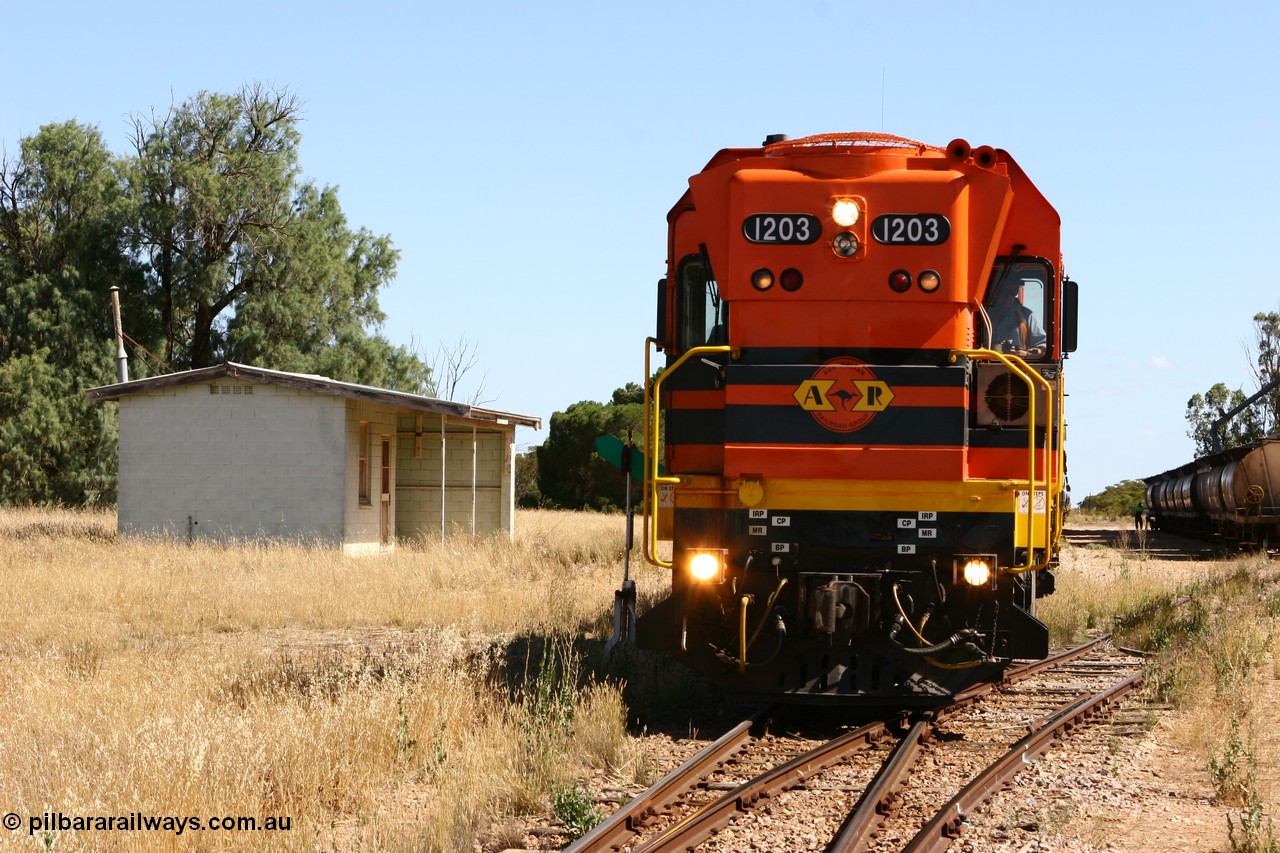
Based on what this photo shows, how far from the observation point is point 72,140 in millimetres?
46469

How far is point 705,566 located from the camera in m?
8.77

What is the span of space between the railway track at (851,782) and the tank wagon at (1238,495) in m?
24.0

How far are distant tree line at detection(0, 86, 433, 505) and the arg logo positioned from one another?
37800 mm

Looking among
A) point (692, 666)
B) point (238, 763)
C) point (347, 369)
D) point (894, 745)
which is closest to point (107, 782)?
point (238, 763)

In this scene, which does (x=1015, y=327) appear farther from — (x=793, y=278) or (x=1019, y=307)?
(x=793, y=278)

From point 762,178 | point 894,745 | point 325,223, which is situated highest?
point 325,223

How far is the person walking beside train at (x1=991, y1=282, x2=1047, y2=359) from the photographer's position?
9750 millimetres

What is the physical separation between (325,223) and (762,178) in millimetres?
41311

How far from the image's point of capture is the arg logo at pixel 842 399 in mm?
8648

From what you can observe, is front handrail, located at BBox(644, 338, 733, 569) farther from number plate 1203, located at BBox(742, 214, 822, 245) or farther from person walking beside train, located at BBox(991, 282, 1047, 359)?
person walking beside train, located at BBox(991, 282, 1047, 359)

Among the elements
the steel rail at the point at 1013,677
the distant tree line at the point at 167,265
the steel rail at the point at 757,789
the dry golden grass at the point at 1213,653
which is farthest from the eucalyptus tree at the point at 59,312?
the steel rail at the point at 757,789

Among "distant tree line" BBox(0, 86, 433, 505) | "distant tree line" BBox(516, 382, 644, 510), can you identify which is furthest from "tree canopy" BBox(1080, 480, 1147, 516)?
"distant tree line" BBox(0, 86, 433, 505)

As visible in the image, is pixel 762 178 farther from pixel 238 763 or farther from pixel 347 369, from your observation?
pixel 347 369

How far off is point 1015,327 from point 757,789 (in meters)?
4.46
